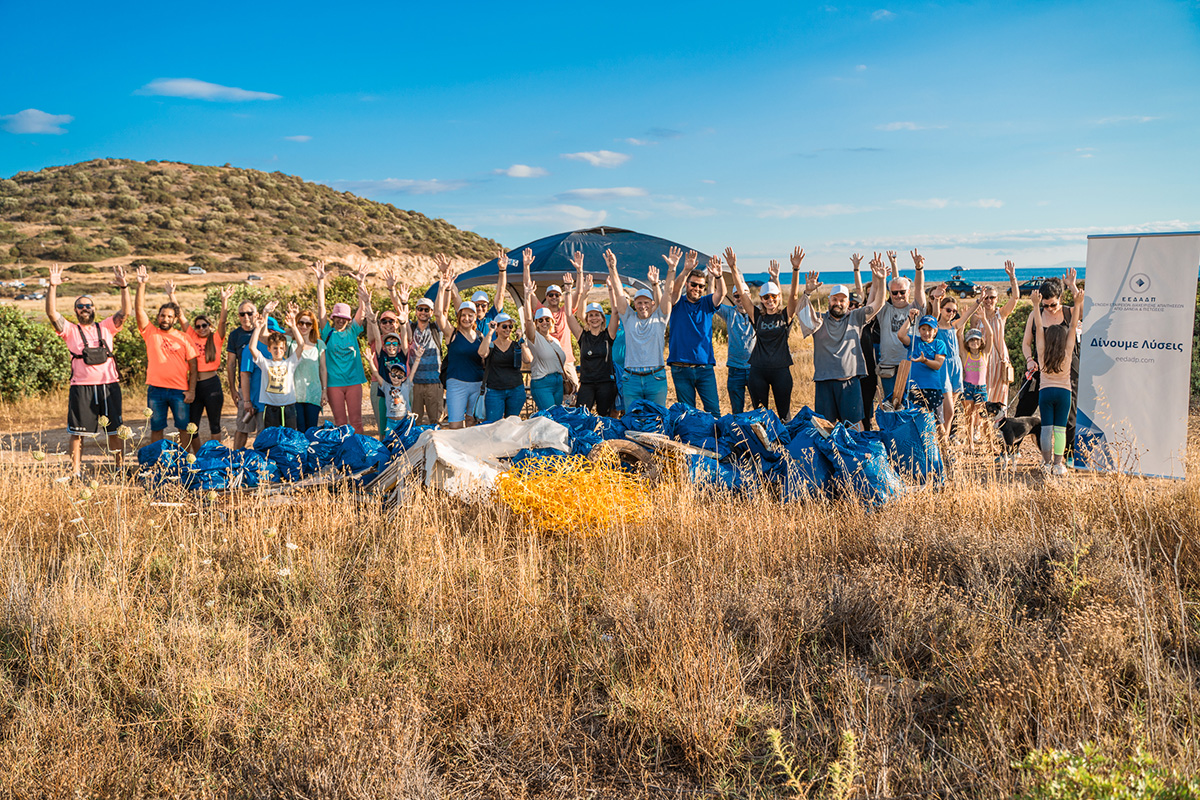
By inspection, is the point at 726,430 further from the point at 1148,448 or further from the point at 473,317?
the point at 1148,448

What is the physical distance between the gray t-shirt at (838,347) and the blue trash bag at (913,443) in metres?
1.36

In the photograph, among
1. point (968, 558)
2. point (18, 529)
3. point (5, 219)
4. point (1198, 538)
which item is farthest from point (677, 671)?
point (5, 219)

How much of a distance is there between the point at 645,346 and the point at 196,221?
172 feet

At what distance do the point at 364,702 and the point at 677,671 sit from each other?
1443mm

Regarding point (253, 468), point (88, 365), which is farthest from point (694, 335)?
point (88, 365)

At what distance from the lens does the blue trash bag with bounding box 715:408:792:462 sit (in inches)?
263

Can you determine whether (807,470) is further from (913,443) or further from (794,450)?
(913,443)

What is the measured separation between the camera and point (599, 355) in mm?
8719

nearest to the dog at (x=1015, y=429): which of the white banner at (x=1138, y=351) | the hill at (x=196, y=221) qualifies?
the white banner at (x=1138, y=351)

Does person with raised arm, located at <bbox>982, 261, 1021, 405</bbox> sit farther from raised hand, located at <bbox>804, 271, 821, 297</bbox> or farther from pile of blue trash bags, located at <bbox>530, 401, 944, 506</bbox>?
pile of blue trash bags, located at <bbox>530, 401, 944, 506</bbox>

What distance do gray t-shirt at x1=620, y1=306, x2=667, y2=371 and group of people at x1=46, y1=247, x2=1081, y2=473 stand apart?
0.6 inches

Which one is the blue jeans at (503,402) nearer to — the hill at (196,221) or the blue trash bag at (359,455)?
the blue trash bag at (359,455)

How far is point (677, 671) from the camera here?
3445 mm

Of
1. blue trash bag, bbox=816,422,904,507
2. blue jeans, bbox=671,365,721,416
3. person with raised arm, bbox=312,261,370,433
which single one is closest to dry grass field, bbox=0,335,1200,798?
blue trash bag, bbox=816,422,904,507
